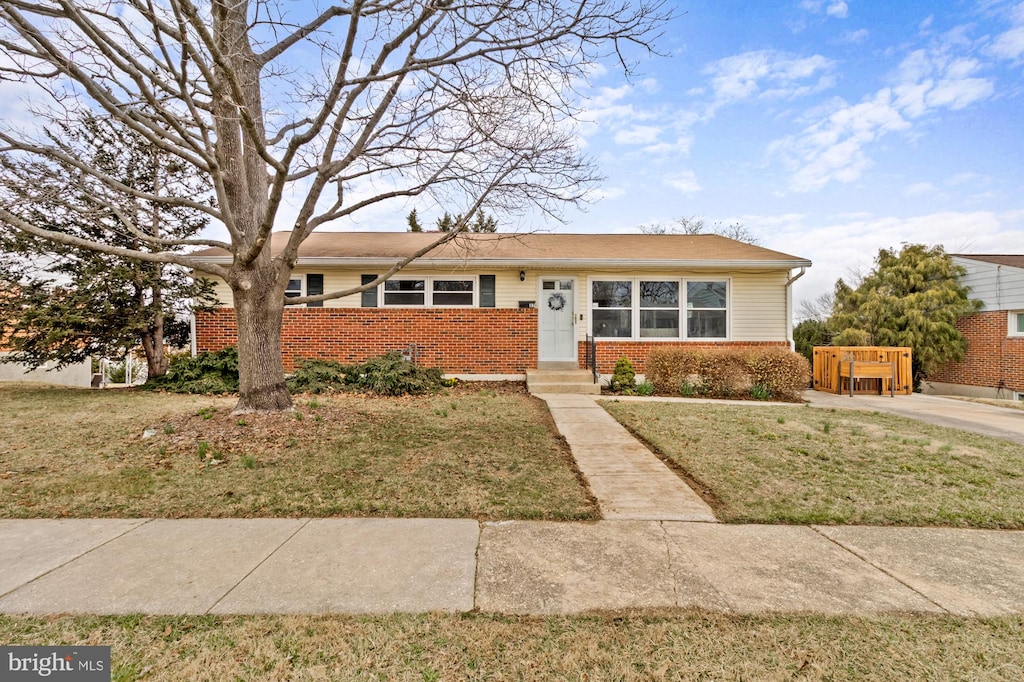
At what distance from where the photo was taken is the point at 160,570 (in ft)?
8.61

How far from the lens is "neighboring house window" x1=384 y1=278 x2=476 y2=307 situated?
37.7 ft

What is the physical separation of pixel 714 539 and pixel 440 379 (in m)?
7.69

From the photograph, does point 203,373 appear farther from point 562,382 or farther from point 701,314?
point 701,314

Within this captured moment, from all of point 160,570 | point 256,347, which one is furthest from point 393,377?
point 160,570

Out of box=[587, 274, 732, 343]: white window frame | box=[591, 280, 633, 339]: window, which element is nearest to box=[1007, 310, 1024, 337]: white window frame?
box=[587, 274, 732, 343]: white window frame

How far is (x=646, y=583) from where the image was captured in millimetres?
2480

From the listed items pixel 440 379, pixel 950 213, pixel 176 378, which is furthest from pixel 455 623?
pixel 950 213

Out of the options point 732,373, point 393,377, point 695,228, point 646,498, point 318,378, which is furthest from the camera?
point 695,228

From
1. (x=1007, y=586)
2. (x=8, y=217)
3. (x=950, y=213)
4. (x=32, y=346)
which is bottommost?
(x=1007, y=586)

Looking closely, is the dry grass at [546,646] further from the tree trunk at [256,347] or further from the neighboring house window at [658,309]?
the neighboring house window at [658,309]

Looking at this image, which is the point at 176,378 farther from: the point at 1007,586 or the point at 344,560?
the point at 1007,586

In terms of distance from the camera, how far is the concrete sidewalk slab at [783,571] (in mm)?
2297

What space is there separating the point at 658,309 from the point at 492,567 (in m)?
10.1

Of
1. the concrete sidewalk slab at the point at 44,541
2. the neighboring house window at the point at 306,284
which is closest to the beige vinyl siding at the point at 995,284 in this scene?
the neighboring house window at the point at 306,284
